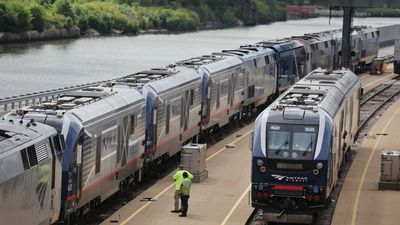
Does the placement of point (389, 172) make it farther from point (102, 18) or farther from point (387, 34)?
point (102, 18)

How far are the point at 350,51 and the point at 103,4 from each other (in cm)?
7397

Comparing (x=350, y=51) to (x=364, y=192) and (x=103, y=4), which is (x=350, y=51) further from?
(x=103, y=4)

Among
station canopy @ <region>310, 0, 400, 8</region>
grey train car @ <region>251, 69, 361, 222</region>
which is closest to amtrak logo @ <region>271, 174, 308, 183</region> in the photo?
grey train car @ <region>251, 69, 361, 222</region>

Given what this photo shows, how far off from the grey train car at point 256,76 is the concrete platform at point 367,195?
7.09 metres

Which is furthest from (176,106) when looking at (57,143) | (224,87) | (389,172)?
(57,143)

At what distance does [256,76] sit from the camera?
49750mm

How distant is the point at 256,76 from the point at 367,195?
64.4 feet

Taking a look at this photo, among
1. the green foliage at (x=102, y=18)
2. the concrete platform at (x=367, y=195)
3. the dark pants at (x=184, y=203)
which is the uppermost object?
the dark pants at (x=184, y=203)

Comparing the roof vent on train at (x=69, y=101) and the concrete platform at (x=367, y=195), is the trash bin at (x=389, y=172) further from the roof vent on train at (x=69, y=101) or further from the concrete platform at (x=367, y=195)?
the roof vent on train at (x=69, y=101)

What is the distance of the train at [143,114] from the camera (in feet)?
77.0

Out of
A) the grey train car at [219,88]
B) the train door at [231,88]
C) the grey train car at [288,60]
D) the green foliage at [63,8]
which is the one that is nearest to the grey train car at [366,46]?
the grey train car at [288,60]

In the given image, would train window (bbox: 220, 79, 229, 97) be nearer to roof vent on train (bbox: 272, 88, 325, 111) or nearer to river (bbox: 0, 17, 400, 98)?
roof vent on train (bbox: 272, 88, 325, 111)

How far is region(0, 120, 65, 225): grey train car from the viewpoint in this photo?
18547 millimetres

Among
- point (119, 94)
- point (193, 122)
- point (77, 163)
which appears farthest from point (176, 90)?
point (77, 163)
